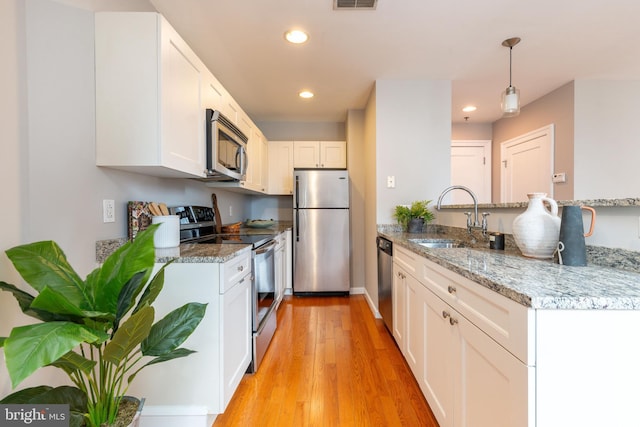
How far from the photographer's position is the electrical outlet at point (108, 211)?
147cm

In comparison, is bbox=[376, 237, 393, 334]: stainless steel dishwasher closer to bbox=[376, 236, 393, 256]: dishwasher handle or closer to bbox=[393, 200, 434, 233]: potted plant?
bbox=[376, 236, 393, 256]: dishwasher handle

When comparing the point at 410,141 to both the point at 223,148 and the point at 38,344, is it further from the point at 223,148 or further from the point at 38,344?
the point at 38,344

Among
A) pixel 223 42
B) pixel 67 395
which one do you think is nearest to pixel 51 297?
pixel 67 395

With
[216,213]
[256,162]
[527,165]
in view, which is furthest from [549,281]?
[527,165]

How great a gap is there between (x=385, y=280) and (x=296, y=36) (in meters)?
2.04

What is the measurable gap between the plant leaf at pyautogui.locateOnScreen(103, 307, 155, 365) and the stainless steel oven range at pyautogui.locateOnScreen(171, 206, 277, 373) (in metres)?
1.10

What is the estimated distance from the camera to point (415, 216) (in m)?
2.63

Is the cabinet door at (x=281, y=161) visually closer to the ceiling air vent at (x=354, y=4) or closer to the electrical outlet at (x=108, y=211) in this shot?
the ceiling air vent at (x=354, y=4)

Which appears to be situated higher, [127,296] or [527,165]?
[527,165]

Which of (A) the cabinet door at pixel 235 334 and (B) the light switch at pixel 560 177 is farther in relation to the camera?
(B) the light switch at pixel 560 177

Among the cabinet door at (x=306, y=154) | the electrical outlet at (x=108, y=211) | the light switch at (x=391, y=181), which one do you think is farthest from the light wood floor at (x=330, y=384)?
the cabinet door at (x=306, y=154)

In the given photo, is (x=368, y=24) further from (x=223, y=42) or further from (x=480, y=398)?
(x=480, y=398)
